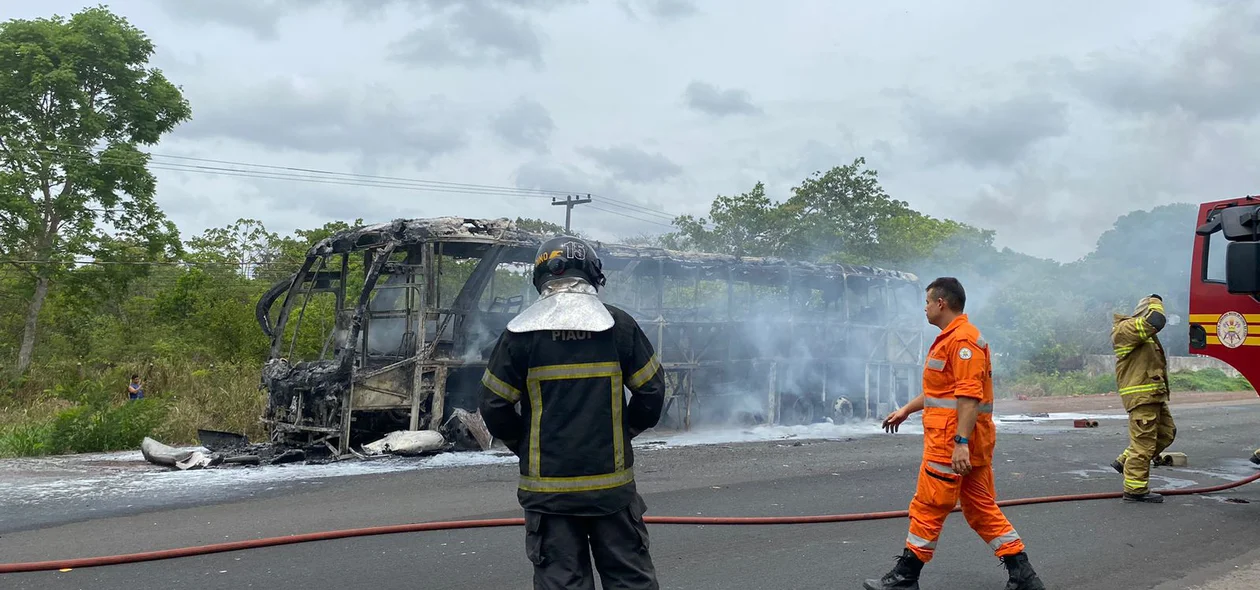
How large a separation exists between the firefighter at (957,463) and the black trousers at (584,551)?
6.38 ft

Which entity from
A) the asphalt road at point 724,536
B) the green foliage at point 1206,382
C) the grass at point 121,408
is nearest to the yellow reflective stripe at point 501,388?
the asphalt road at point 724,536

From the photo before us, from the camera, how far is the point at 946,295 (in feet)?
15.9

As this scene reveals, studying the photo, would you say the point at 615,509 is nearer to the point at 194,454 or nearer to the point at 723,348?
the point at 194,454

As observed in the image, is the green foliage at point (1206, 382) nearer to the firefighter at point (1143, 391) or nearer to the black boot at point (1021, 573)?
the firefighter at point (1143, 391)

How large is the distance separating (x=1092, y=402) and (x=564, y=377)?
2245cm

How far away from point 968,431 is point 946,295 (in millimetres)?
788

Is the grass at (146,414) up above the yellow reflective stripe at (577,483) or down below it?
below

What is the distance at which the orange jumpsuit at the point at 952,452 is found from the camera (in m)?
4.50

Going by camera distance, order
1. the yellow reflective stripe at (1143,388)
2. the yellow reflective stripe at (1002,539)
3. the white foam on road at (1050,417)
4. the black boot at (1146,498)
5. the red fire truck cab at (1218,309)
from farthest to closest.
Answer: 1. the white foam on road at (1050,417)
2. the yellow reflective stripe at (1143,388)
3. the black boot at (1146,498)
4. the red fire truck cab at (1218,309)
5. the yellow reflective stripe at (1002,539)

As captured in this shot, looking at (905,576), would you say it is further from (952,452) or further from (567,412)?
(567,412)

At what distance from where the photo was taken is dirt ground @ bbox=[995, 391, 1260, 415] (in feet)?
64.5

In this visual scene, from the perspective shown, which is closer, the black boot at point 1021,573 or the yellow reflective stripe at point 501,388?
the yellow reflective stripe at point 501,388

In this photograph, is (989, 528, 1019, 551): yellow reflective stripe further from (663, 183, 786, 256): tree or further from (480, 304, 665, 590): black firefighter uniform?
(663, 183, 786, 256): tree

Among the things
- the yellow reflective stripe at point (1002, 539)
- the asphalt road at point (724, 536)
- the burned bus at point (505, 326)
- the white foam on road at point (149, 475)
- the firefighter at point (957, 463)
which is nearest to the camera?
the firefighter at point (957, 463)
